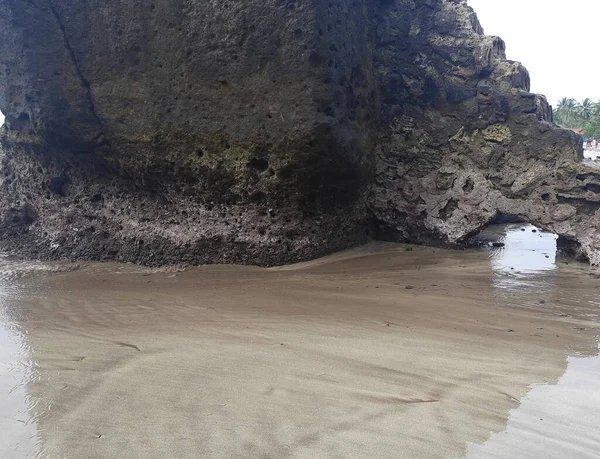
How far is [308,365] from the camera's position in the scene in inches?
116

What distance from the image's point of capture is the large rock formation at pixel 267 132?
16.9 feet

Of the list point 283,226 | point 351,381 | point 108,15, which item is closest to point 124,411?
point 351,381

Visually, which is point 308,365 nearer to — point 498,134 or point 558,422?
point 558,422

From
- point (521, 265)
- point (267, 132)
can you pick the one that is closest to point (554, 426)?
point (521, 265)

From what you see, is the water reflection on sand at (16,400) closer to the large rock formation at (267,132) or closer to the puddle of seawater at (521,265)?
the large rock formation at (267,132)

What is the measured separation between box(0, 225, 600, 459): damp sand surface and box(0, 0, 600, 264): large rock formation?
70cm

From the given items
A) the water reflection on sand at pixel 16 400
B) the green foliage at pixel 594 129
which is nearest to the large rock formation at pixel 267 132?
the water reflection on sand at pixel 16 400

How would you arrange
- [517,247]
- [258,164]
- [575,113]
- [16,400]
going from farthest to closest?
[575,113]
[517,247]
[258,164]
[16,400]

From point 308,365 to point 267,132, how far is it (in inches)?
108

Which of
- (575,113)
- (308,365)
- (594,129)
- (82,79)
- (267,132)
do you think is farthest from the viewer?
(575,113)

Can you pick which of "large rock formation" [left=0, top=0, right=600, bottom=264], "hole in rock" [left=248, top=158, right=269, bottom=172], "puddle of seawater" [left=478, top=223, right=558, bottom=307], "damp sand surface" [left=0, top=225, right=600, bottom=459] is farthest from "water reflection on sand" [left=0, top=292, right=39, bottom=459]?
"puddle of seawater" [left=478, top=223, right=558, bottom=307]

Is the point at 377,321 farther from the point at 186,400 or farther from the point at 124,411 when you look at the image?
the point at 124,411

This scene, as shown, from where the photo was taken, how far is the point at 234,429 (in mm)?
2252

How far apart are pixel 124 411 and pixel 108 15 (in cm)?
432
